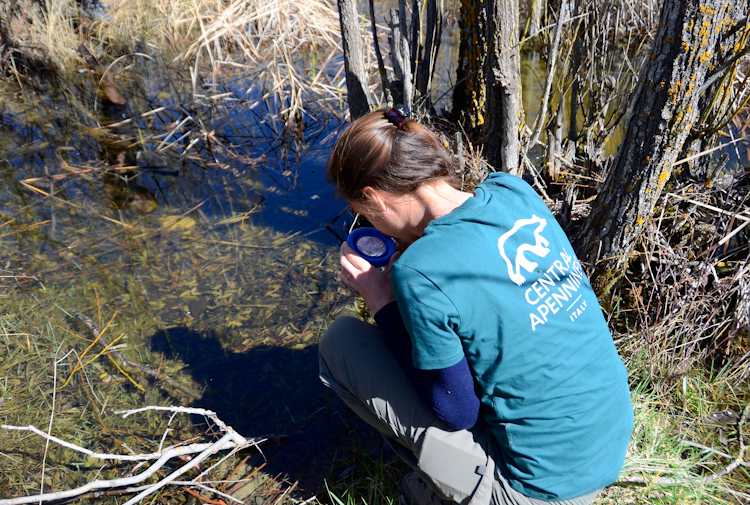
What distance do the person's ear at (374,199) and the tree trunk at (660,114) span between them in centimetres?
89

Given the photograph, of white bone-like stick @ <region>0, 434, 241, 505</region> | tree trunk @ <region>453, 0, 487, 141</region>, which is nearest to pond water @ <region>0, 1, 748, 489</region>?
tree trunk @ <region>453, 0, 487, 141</region>

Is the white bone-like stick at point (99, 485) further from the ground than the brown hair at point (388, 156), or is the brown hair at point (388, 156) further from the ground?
the brown hair at point (388, 156)

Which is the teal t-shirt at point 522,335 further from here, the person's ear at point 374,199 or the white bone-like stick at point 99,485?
the white bone-like stick at point 99,485

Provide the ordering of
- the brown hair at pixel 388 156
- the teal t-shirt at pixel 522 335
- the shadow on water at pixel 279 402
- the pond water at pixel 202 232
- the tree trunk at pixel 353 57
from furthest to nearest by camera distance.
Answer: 1. the tree trunk at pixel 353 57
2. the pond water at pixel 202 232
3. the shadow on water at pixel 279 402
4. the brown hair at pixel 388 156
5. the teal t-shirt at pixel 522 335

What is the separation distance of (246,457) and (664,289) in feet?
5.31

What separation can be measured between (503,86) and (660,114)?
74 cm

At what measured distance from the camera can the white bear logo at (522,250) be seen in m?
1.35

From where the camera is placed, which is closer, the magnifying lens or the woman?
the woman

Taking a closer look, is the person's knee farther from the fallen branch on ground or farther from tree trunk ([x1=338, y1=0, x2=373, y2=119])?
tree trunk ([x1=338, y1=0, x2=373, y2=119])

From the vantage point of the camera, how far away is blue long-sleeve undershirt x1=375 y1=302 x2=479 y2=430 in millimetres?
1406

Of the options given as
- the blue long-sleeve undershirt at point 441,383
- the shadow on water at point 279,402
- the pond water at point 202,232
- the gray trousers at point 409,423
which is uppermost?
the blue long-sleeve undershirt at point 441,383

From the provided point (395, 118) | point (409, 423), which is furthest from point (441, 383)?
point (395, 118)

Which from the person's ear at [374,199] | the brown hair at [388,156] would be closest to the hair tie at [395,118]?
the brown hair at [388,156]

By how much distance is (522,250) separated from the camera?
1.38m
